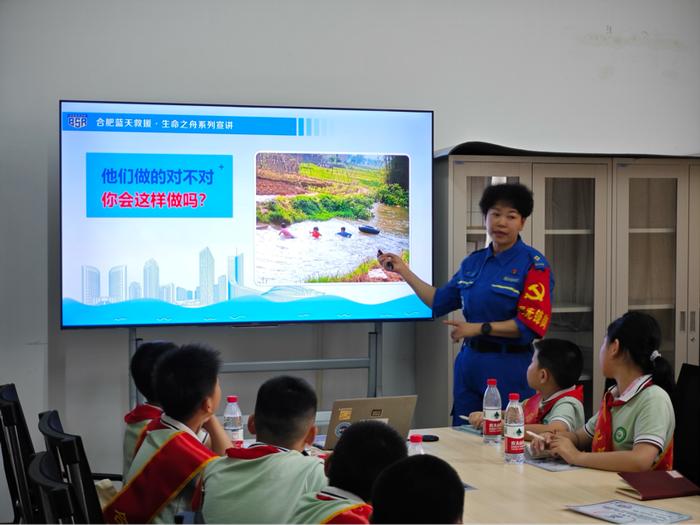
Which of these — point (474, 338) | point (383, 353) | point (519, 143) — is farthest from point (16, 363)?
point (519, 143)

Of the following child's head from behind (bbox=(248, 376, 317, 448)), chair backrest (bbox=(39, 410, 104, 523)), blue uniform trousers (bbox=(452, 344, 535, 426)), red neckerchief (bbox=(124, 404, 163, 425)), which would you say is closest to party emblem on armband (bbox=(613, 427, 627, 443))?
blue uniform trousers (bbox=(452, 344, 535, 426))

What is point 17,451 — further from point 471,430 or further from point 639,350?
point 639,350

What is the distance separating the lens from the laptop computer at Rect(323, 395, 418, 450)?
2.66 m

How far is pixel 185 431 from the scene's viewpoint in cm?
228

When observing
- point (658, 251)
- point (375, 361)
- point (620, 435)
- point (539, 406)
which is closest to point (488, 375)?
point (539, 406)

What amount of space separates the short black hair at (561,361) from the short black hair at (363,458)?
1.37m

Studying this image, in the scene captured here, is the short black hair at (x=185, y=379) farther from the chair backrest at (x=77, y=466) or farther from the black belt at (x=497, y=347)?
the black belt at (x=497, y=347)

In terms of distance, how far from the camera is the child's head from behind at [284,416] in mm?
2090

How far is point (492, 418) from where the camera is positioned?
117 inches

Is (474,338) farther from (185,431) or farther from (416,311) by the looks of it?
(185,431)

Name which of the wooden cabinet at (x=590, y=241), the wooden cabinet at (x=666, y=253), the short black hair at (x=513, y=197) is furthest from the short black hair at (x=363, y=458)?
the wooden cabinet at (x=666, y=253)

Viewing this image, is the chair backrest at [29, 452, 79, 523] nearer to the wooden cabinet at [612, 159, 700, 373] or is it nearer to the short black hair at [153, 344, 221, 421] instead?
the short black hair at [153, 344, 221, 421]

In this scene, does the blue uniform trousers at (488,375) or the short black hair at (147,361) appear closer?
the short black hair at (147,361)

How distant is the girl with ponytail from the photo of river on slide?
1785mm
